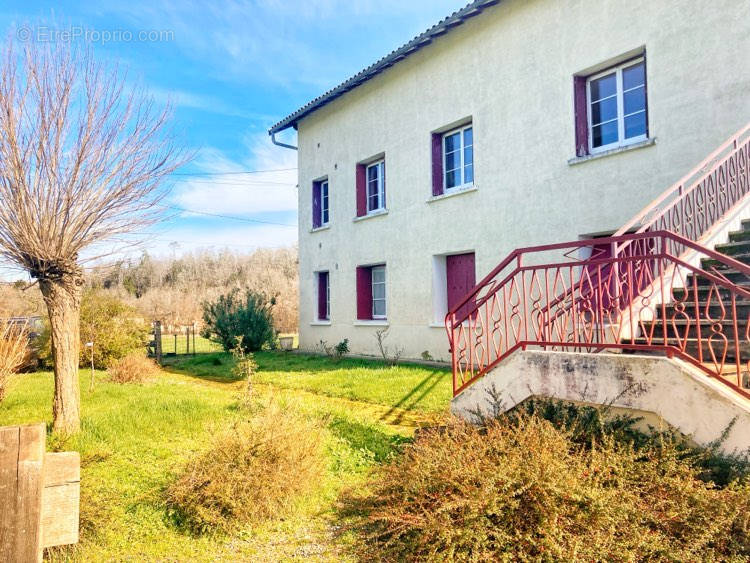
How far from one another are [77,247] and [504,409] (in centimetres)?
502

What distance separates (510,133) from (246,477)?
8133mm

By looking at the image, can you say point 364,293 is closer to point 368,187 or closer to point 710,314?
point 368,187

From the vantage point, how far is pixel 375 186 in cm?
1377

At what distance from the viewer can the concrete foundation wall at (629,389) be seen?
334 centimetres

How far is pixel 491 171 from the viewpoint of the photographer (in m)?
10.1

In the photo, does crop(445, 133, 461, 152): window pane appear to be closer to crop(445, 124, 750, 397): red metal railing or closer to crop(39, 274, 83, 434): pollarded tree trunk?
crop(445, 124, 750, 397): red metal railing

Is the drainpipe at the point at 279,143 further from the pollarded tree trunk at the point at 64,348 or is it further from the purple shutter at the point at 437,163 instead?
the pollarded tree trunk at the point at 64,348

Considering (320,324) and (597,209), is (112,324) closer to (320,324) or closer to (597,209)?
(320,324)

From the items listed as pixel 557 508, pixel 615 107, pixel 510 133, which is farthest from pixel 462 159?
pixel 557 508

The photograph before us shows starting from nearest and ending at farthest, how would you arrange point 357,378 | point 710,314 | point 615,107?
point 710,314, point 615,107, point 357,378

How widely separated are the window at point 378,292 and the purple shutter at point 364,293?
0.38 feet

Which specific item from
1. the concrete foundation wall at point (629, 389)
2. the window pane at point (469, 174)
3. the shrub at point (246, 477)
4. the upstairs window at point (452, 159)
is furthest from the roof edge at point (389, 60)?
the shrub at point (246, 477)

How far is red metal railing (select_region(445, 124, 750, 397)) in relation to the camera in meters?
3.87

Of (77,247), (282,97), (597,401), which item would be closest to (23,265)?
(77,247)
